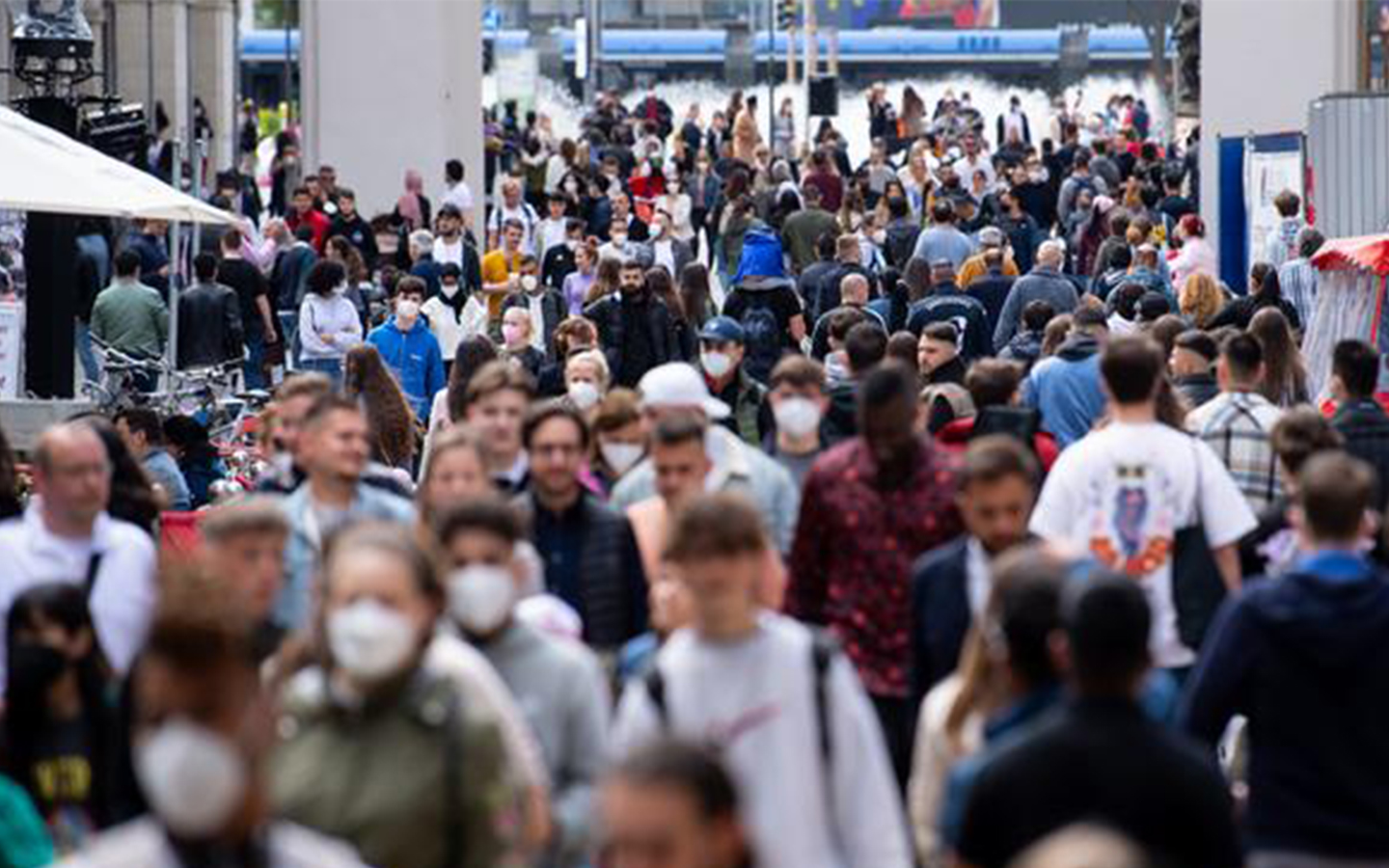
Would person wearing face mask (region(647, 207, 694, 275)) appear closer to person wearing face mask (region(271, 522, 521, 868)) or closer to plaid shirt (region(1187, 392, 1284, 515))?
plaid shirt (region(1187, 392, 1284, 515))

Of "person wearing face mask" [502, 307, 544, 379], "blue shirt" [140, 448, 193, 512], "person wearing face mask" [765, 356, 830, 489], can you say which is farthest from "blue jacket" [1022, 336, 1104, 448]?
"person wearing face mask" [502, 307, 544, 379]

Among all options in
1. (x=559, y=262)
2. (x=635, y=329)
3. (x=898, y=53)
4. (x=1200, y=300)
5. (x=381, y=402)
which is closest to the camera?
(x=381, y=402)

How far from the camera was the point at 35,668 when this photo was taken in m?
8.73

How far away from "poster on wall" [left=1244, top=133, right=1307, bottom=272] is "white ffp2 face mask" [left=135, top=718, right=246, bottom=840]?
→ 2539 centimetres

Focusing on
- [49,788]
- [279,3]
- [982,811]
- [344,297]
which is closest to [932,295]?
[344,297]

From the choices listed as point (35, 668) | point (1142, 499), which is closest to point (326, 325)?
point (1142, 499)

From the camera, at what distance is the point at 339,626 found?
7117 millimetres

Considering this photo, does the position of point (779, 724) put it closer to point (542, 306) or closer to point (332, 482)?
point (332, 482)

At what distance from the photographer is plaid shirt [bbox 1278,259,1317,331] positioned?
2466 cm

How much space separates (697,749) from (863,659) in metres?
4.75

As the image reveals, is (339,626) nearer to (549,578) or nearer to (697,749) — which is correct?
(697,749)

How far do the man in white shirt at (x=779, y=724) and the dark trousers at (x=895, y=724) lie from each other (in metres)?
2.79

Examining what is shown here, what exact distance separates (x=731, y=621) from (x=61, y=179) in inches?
485

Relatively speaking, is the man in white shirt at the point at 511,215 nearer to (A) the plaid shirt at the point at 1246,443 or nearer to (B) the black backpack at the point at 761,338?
(B) the black backpack at the point at 761,338
